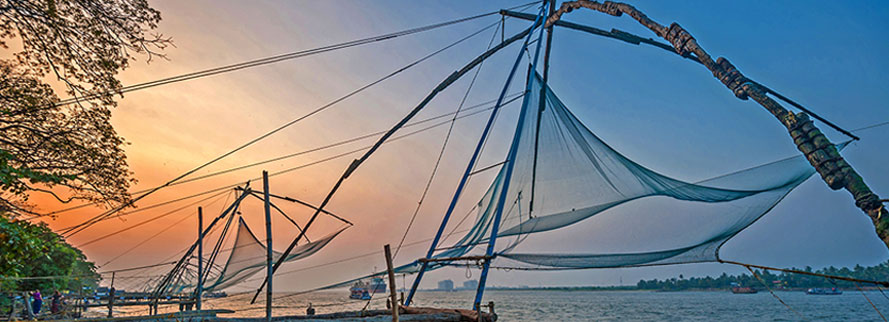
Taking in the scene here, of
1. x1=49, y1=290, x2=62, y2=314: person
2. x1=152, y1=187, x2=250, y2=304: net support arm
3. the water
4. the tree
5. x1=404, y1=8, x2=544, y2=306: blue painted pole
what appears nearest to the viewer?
the tree

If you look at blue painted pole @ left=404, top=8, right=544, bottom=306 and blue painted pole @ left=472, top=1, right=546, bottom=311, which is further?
blue painted pole @ left=404, top=8, right=544, bottom=306

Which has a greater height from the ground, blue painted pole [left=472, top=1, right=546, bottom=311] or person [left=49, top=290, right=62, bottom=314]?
blue painted pole [left=472, top=1, right=546, bottom=311]

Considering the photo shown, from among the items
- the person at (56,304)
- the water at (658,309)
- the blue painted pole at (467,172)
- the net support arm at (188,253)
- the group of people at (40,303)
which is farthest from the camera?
the water at (658,309)

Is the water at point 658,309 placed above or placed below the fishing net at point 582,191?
below

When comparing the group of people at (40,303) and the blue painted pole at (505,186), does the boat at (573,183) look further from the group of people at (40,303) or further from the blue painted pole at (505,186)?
the group of people at (40,303)

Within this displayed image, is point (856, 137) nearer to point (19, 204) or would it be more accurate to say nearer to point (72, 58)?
point (72, 58)

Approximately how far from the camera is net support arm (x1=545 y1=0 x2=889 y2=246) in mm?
4398

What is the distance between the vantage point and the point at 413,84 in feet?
38.1

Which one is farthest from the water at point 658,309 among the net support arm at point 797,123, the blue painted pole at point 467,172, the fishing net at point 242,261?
the net support arm at point 797,123

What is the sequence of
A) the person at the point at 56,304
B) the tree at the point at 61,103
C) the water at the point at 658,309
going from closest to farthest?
the tree at the point at 61,103
the person at the point at 56,304
the water at the point at 658,309

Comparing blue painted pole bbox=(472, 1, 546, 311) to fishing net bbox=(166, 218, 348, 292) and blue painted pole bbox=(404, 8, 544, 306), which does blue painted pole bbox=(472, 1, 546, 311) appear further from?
fishing net bbox=(166, 218, 348, 292)

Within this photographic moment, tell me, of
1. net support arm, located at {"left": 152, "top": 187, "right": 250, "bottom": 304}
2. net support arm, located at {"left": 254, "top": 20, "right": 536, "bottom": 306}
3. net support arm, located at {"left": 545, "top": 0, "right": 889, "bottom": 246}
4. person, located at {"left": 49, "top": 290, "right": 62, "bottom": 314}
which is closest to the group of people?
person, located at {"left": 49, "top": 290, "right": 62, "bottom": 314}

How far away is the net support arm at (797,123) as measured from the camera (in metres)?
4.40

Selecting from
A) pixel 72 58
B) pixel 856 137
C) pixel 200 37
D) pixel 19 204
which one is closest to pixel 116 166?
pixel 19 204
